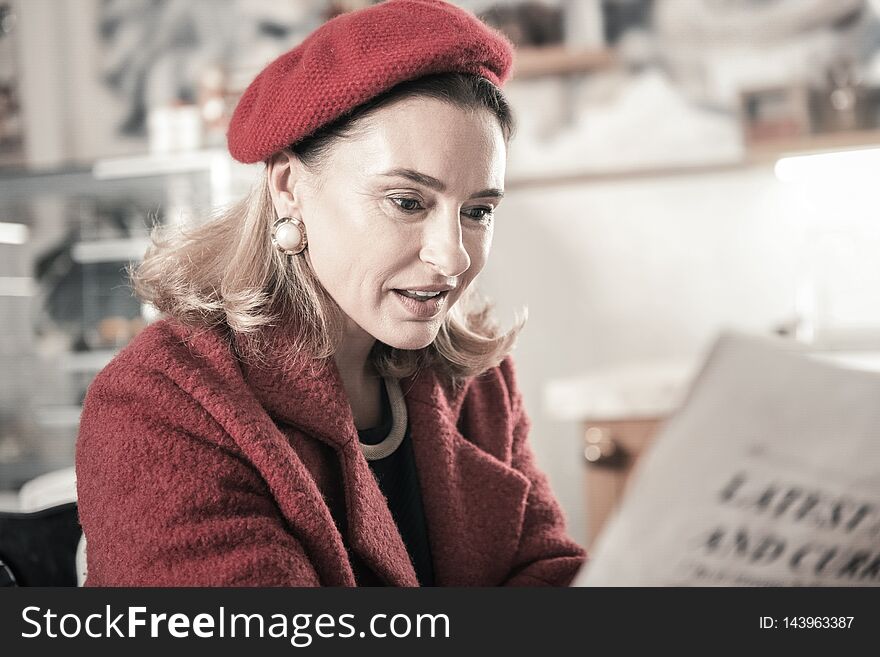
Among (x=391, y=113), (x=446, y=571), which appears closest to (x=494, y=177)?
(x=391, y=113)

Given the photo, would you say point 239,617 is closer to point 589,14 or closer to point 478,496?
point 478,496

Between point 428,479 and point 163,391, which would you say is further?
point 428,479

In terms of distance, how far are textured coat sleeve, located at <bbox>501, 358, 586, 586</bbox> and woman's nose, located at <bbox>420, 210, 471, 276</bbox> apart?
16.6 inches

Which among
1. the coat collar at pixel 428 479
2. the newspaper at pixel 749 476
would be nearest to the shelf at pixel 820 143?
the coat collar at pixel 428 479

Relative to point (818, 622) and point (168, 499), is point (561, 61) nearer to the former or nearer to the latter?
point (168, 499)

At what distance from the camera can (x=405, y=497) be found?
113cm

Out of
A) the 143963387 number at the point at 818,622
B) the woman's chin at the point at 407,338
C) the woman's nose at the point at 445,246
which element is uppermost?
the woman's nose at the point at 445,246

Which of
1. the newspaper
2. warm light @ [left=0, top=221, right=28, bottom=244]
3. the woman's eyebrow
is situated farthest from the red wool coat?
warm light @ [left=0, top=221, right=28, bottom=244]

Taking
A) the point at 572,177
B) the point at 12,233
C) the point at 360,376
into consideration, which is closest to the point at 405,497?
the point at 360,376

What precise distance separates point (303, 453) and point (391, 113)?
1.26 feet

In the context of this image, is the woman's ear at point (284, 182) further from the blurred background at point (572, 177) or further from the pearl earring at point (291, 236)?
the blurred background at point (572, 177)

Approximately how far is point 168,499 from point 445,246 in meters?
0.38

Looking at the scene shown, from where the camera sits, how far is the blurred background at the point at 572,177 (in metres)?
2.88

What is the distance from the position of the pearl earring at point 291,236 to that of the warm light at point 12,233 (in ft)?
10.00
